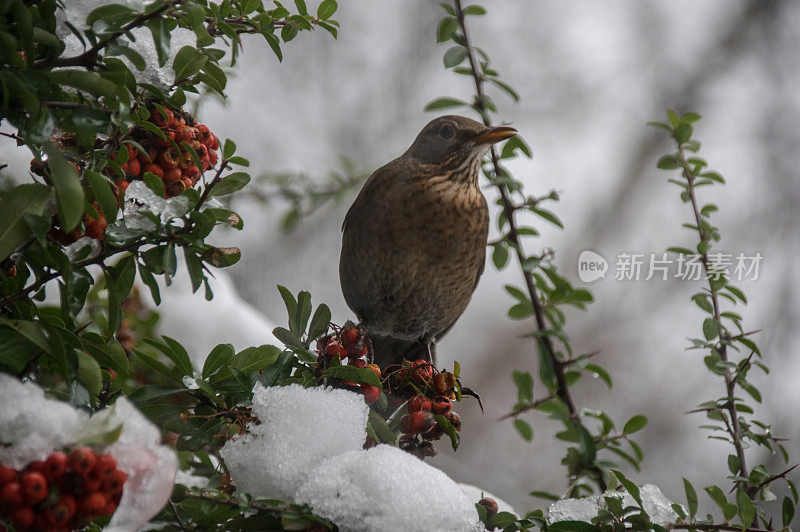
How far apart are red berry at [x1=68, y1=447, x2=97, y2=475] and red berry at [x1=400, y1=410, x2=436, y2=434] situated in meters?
0.25

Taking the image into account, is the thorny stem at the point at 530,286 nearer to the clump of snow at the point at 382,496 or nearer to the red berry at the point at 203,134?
the clump of snow at the point at 382,496

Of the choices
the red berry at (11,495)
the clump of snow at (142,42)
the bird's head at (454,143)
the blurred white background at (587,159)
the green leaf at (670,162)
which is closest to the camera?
the red berry at (11,495)

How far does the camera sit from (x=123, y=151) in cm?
51

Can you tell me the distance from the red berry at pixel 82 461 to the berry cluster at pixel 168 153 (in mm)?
231

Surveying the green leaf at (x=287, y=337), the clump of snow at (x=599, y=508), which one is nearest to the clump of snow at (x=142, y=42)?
the green leaf at (x=287, y=337)

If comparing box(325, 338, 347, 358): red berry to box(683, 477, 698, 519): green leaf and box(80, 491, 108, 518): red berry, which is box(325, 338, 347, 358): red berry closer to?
box(80, 491, 108, 518): red berry

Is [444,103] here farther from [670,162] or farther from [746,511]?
[746,511]

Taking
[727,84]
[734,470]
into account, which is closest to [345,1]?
[727,84]

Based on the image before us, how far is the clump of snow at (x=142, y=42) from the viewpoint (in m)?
0.47

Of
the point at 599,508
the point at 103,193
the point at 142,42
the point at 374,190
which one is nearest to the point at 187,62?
the point at 142,42

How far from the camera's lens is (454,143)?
714 millimetres

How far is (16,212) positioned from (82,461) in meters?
0.17

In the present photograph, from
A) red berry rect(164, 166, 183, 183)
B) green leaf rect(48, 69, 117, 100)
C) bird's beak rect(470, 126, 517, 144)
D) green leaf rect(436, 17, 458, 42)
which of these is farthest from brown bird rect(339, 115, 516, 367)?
green leaf rect(48, 69, 117, 100)

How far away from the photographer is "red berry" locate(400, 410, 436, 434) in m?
0.54
